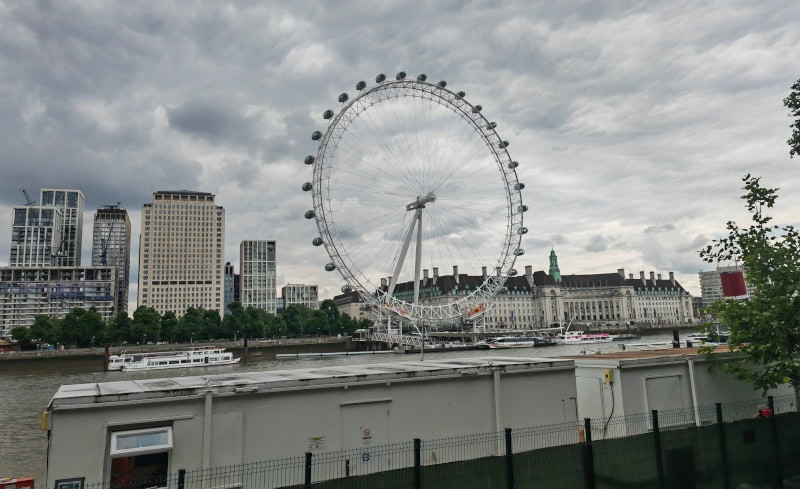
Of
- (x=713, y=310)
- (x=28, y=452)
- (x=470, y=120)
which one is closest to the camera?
(x=713, y=310)

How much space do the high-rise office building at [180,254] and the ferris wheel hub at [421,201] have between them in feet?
429

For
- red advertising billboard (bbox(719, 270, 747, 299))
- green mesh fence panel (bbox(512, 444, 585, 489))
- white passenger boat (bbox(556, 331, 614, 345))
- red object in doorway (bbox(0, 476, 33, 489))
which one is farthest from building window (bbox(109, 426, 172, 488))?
white passenger boat (bbox(556, 331, 614, 345))

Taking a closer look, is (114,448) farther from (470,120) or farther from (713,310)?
(470,120)

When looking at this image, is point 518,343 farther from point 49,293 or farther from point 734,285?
point 49,293

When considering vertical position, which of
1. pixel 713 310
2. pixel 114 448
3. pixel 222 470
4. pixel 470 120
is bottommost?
pixel 222 470

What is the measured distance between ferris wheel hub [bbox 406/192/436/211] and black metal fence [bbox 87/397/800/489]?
5949cm

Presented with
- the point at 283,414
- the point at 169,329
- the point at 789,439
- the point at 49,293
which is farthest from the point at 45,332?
the point at 789,439

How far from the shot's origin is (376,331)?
108812 millimetres

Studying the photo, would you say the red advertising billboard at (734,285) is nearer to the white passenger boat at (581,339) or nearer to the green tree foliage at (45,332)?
the white passenger boat at (581,339)

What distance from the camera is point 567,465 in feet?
34.7

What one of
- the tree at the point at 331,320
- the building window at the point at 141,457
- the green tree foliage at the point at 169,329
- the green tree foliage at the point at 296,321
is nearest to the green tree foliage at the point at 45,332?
the green tree foliage at the point at 169,329

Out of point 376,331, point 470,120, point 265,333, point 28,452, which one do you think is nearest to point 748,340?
point 28,452

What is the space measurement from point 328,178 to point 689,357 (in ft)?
153

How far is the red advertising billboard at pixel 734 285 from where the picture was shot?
1998 cm
